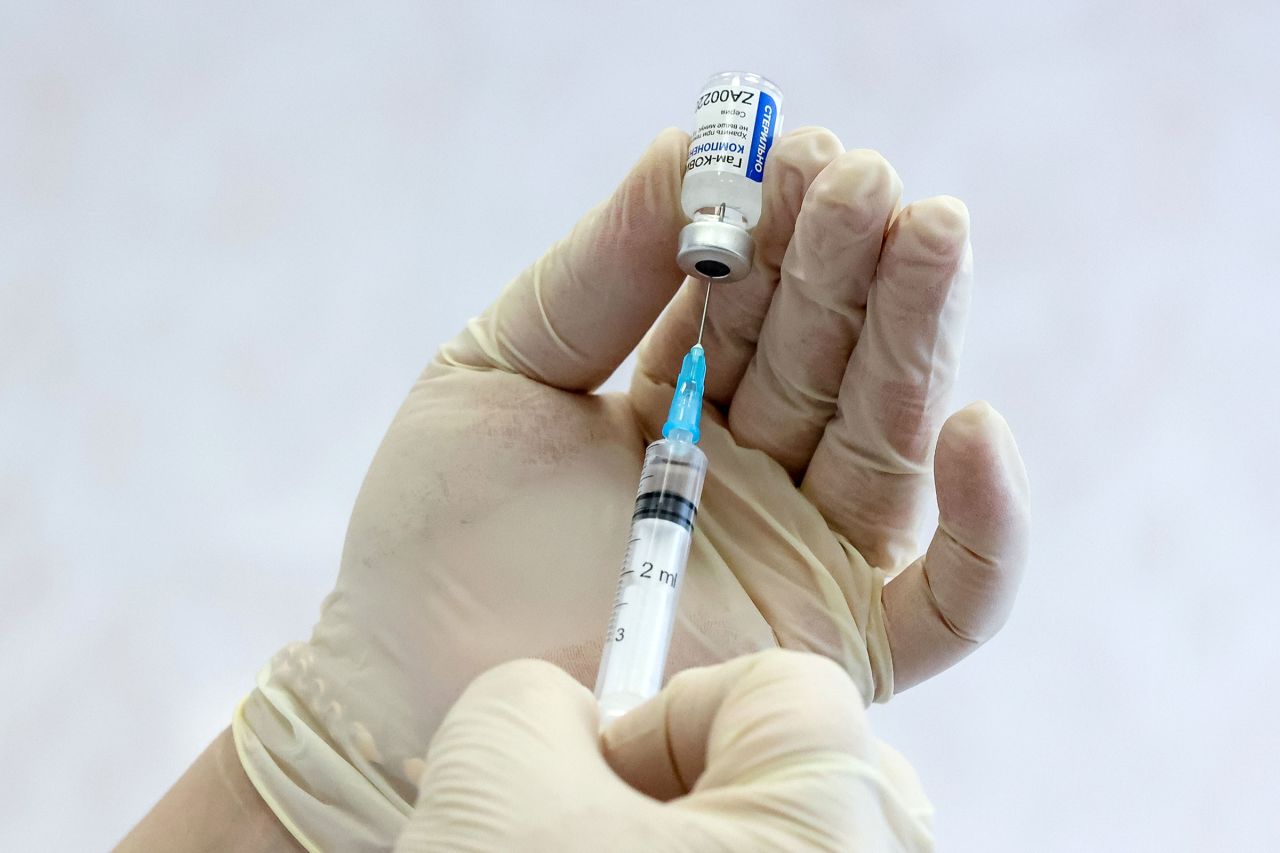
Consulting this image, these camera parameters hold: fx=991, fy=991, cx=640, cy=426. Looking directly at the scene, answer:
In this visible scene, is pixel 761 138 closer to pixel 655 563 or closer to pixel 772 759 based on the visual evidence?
pixel 655 563

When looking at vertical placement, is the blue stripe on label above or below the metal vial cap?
above

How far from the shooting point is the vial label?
4.17 ft

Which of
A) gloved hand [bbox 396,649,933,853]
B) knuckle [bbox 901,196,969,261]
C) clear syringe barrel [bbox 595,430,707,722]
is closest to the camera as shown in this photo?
gloved hand [bbox 396,649,933,853]

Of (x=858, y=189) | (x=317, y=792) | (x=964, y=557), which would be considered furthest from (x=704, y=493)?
(x=317, y=792)

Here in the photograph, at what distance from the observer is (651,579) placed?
1.10 meters

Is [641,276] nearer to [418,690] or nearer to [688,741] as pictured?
[418,690]

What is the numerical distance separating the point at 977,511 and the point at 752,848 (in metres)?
0.72

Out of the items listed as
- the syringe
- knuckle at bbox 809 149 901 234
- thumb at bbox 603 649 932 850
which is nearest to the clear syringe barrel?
the syringe

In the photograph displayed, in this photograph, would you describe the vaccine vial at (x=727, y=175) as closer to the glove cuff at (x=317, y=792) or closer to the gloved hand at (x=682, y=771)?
the gloved hand at (x=682, y=771)

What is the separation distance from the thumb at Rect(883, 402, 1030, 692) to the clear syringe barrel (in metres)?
0.33

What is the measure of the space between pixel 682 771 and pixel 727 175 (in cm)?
76

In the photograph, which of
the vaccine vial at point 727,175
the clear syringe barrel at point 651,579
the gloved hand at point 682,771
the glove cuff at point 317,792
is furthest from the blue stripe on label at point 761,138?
the glove cuff at point 317,792

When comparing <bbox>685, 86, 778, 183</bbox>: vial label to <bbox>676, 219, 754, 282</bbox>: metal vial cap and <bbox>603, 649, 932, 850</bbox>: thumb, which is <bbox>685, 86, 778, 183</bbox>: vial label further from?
<bbox>603, 649, 932, 850</bbox>: thumb

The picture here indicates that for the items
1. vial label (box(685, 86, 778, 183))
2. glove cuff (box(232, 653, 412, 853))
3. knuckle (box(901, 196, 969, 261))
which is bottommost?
glove cuff (box(232, 653, 412, 853))
